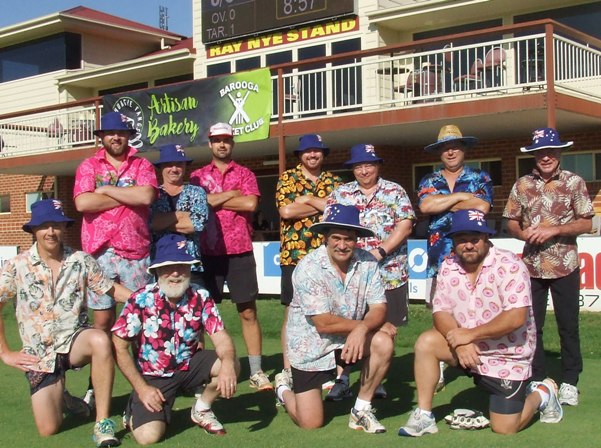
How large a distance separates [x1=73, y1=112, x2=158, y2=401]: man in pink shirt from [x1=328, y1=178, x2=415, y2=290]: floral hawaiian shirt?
1.31m

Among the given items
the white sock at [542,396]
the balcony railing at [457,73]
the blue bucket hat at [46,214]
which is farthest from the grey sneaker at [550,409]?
the balcony railing at [457,73]

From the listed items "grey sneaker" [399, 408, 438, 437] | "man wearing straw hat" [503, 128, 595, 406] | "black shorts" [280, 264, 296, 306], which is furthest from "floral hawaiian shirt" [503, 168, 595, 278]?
"black shorts" [280, 264, 296, 306]

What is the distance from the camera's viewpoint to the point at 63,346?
198 inches

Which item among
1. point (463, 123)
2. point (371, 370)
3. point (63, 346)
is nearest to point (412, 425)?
point (371, 370)

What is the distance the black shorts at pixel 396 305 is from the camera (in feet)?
19.2

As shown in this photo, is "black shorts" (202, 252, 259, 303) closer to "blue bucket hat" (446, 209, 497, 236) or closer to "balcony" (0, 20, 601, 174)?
"blue bucket hat" (446, 209, 497, 236)

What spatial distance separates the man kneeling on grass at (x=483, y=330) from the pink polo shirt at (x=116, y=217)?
2.02 m

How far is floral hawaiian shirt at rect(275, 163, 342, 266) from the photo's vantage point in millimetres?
6113

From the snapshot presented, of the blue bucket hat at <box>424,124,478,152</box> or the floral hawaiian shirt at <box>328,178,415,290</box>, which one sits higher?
the blue bucket hat at <box>424,124,478,152</box>

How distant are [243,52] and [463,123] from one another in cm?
683

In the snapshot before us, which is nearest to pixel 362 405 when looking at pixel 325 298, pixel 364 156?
pixel 325 298

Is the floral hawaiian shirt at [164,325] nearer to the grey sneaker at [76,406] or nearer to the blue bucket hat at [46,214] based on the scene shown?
the blue bucket hat at [46,214]

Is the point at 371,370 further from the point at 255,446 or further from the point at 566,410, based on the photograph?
the point at 566,410

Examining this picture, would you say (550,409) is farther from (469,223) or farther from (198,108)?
(198,108)
